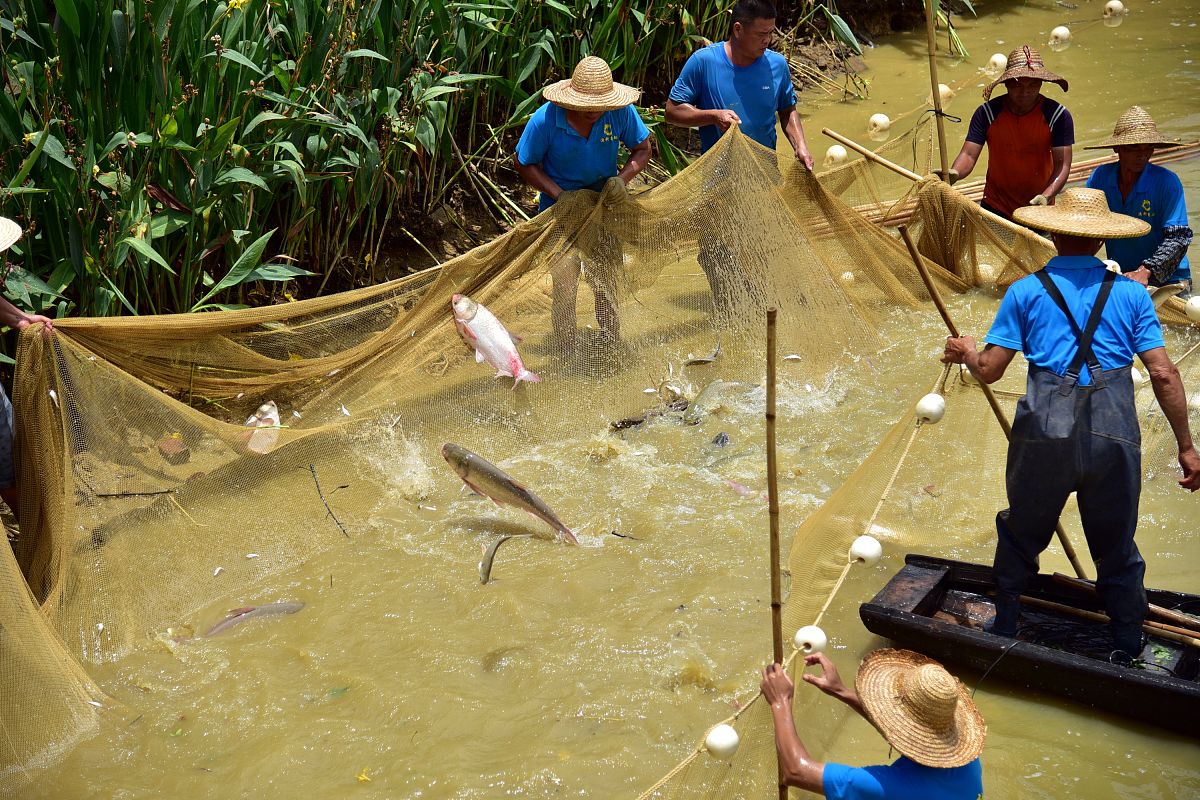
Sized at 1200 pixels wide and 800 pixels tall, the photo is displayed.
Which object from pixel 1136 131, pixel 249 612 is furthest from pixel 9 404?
pixel 1136 131

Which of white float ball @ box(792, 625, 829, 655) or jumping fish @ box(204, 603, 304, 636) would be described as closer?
white float ball @ box(792, 625, 829, 655)

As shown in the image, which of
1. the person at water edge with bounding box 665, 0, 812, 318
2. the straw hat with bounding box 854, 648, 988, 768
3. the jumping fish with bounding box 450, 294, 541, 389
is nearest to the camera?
the straw hat with bounding box 854, 648, 988, 768

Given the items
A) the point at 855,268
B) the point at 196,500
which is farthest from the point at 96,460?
the point at 855,268

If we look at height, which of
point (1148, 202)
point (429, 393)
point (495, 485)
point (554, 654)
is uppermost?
point (1148, 202)

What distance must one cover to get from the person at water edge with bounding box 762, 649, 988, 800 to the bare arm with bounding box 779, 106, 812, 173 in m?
3.29

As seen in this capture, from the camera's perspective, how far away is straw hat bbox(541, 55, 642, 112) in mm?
4824

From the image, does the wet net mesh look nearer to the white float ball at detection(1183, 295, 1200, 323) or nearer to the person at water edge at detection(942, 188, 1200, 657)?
the person at water edge at detection(942, 188, 1200, 657)

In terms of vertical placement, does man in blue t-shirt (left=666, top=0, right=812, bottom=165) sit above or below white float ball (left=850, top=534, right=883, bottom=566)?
above

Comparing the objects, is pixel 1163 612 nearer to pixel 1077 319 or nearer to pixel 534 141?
pixel 1077 319

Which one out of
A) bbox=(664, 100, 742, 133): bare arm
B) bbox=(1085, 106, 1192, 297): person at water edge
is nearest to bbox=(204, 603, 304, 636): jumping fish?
bbox=(664, 100, 742, 133): bare arm

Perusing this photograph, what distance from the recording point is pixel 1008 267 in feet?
18.7

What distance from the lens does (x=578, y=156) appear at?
5.00 m

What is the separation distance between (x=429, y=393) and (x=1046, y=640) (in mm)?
2472

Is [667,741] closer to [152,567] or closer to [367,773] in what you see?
[367,773]
